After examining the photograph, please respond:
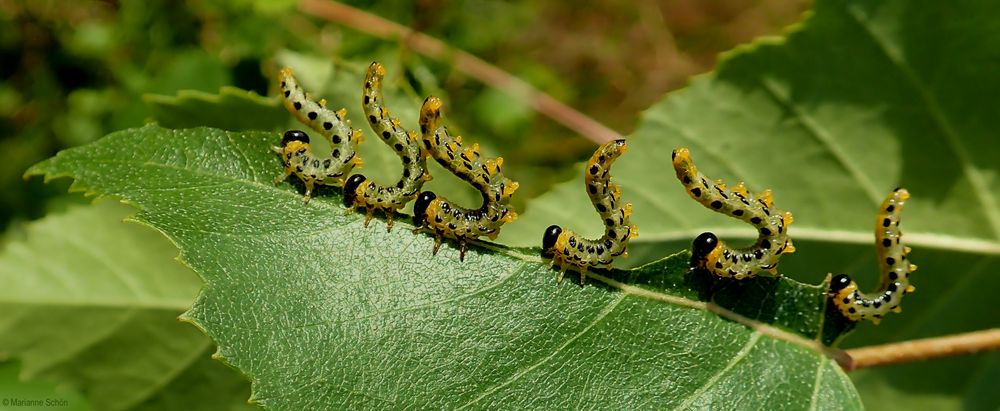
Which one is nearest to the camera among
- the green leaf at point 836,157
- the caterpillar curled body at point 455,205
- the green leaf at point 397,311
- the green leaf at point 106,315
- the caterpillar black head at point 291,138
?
→ the green leaf at point 397,311

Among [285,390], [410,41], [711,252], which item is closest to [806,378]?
[711,252]

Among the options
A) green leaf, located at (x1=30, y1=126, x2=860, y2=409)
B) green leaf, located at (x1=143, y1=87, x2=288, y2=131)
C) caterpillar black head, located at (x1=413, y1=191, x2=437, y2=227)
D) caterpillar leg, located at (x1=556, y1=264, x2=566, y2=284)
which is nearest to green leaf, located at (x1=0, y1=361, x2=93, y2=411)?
green leaf, located at (x1=143, y1=87, x2=288, y2=131)

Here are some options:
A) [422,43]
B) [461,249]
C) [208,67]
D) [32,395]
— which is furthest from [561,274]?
[32,395]

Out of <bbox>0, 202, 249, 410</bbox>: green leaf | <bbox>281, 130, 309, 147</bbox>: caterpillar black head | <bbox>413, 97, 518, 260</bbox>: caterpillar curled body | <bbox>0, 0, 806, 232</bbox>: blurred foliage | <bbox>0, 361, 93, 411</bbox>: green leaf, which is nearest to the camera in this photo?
<bbox>413, 97, 518, 260</bbox>: caterpillar curled body

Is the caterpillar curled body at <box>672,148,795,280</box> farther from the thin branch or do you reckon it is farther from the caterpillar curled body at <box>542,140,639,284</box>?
the thin branch

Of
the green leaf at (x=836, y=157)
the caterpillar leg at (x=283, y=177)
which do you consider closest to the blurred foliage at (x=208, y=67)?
the green leaf at (x=836, y=157)

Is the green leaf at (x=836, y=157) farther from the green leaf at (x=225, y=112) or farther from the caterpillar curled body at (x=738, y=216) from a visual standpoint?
the green leaf at (x=225, y=112)
